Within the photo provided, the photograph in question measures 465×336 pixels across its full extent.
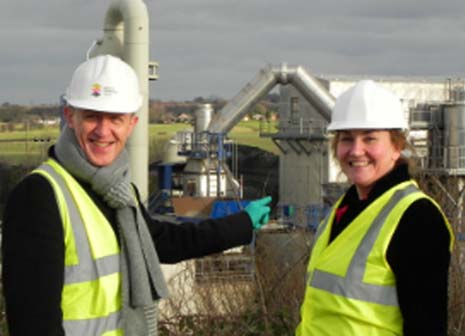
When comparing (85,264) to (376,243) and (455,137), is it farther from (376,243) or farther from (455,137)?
(455,137)

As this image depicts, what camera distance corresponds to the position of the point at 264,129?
3331 cm

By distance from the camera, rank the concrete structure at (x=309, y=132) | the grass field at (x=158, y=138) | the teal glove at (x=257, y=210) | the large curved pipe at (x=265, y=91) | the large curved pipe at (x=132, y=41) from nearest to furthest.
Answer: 1. the teal glove at (x=257, y=210)
2. the large curved pipe at (x=132, y=41)
3. the large curved pipe at (x=265, y=91)
4. the concrete structure at (x=309, y=132)
5. the grass field at (x=158, y=138)

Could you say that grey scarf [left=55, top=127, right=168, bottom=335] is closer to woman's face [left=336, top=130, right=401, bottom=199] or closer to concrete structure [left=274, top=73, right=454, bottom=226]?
woman's face [left=336, top=130, right=401, bottom=199]

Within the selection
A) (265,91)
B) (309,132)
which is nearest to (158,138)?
(309,132)

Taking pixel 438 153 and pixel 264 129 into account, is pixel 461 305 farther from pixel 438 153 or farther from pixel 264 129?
pixel 264 129

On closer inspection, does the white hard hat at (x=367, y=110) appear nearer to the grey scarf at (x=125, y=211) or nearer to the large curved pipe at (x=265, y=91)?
the grey scarf at (x=125, y=211)

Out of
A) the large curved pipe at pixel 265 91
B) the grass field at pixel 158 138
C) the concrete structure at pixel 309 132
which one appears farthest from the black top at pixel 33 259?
the grass field at pixel 158 138

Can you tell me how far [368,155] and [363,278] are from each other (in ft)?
1.46

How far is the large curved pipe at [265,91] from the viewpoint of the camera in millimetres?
26219

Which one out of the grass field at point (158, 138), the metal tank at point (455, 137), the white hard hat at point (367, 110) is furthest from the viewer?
the grass field at point (158, 138)

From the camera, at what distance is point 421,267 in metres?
2.37

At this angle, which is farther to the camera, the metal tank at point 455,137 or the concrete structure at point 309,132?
the concrete structure at point 309,132

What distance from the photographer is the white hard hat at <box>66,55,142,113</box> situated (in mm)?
2674

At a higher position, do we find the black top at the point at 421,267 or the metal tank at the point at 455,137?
the metal tank at the point at 455,137
